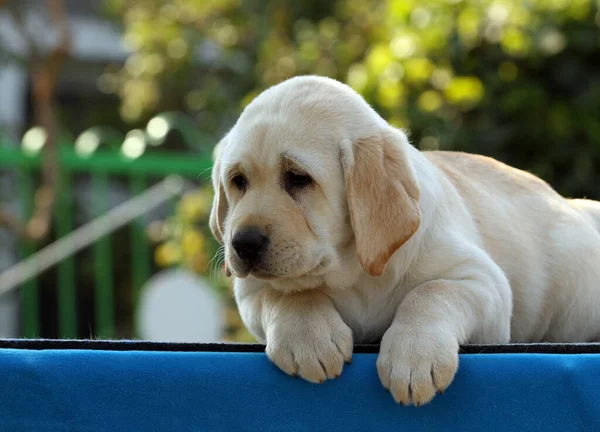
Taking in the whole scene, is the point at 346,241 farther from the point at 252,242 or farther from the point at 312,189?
the point at 252,242

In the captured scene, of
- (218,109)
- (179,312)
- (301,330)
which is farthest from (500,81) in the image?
(218,109)

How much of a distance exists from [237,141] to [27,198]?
16.4 ft

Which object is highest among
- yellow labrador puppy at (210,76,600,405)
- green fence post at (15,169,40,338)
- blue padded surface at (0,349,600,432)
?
yellow labrador puppy at (210,76,600,405)

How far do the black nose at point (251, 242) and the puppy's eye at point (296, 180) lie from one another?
220 mm

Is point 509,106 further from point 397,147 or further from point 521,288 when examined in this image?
point 397,147

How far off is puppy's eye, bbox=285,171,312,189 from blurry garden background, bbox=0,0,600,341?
638 mm

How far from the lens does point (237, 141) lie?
280cm

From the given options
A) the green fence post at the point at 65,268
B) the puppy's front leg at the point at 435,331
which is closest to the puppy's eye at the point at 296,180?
the puppy's front leg at the point at 435,331

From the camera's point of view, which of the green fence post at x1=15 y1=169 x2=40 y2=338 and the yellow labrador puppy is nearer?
the yellow labrador puppy

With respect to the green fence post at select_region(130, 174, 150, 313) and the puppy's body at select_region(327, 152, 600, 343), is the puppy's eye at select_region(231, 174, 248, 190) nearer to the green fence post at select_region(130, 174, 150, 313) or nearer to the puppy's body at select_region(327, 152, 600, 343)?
the puppy's body at select_region(327, 152, 600, 343)

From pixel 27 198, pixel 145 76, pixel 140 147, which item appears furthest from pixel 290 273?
pixel 145 76

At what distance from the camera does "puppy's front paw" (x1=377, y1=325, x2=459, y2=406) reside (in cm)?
211

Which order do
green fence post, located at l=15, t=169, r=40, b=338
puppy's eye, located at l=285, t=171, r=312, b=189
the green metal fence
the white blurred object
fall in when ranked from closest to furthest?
puppy's eye, located at l=285, t=171, r=312, b=189 → the white blurred object → the green metal fence → green fence post, located at l=15, t=169, r=40, b=338

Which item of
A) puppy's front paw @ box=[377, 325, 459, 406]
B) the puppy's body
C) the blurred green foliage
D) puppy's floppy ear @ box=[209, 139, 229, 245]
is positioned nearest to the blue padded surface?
puppy's front paw @ box=[377, 325, 459, 406]
